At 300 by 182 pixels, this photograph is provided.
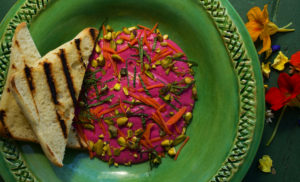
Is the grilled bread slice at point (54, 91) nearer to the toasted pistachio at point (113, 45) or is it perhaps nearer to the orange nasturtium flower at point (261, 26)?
the toasted pistachio at point (113, 45)

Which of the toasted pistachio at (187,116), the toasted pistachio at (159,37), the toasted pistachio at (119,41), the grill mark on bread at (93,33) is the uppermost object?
the toasted pistachio at (159,37)

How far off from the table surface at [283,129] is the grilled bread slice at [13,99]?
77.2 inches

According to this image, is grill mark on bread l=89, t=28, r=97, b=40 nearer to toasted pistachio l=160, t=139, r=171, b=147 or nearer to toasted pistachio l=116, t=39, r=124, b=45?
toasted pistachio l=116, t=39, r=124, b=45

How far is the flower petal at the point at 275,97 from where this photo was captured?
239 centimetres

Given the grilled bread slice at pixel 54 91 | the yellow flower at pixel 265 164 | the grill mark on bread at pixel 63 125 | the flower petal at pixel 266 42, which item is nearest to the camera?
the grilled bread slice at pixel 54 91

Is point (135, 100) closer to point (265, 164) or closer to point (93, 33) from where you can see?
point (93, 33)

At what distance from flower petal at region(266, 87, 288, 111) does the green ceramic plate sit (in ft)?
1.20

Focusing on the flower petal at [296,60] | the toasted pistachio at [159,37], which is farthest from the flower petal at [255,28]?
the toasted pistachio at [159,37]

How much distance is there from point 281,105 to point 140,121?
130cm

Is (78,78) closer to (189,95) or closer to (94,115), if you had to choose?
(94,115)

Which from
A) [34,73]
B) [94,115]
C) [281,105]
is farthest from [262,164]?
[34,73]

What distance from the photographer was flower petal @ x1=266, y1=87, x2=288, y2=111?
2388mm

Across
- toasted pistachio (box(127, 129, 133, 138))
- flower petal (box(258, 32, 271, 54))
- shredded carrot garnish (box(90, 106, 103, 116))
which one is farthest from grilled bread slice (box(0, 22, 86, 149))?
flower petal (box(258, 32, 271, 54))

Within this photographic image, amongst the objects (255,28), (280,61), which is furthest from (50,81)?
(280,61)
